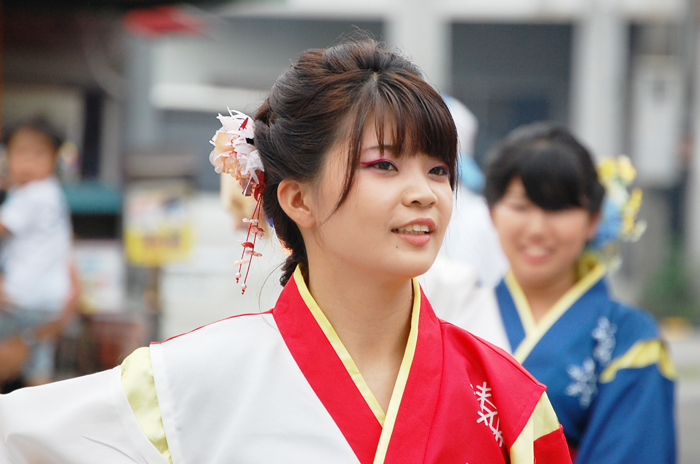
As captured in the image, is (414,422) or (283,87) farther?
(283,87)

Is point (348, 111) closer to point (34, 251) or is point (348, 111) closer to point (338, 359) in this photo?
point (338, 359)

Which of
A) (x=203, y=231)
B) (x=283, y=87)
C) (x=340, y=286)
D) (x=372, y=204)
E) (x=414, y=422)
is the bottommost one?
(x=203, y=231)

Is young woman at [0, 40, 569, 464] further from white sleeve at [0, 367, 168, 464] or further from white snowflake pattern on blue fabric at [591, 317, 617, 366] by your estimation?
white snowflake pattern on blue fabric at [591, 317, 617, 366]

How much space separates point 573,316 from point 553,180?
1.45 feet

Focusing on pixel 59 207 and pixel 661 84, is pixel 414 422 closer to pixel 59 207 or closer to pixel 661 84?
pixel 59 207

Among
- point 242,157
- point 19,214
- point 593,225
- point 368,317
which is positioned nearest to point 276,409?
point 368,317

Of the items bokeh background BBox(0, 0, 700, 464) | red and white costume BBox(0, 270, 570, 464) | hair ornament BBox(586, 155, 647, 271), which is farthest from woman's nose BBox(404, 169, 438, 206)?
bokeh background BBox(0, 0, 700, 464)

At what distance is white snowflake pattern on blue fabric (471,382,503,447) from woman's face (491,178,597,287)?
1.03 m

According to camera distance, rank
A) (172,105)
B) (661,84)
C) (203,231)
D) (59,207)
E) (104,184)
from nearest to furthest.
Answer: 1. (59,207)
2. (104,184)
3. (203,231)
4. (172,105)
5. (661,84)

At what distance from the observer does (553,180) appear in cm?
257

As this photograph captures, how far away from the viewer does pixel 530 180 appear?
2.59 m

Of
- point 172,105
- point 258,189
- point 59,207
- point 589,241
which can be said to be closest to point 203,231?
point 172,105

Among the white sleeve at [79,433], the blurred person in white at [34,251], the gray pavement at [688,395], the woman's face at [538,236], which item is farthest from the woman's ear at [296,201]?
the gray pavement at [688,395]

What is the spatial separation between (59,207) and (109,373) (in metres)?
3.48
